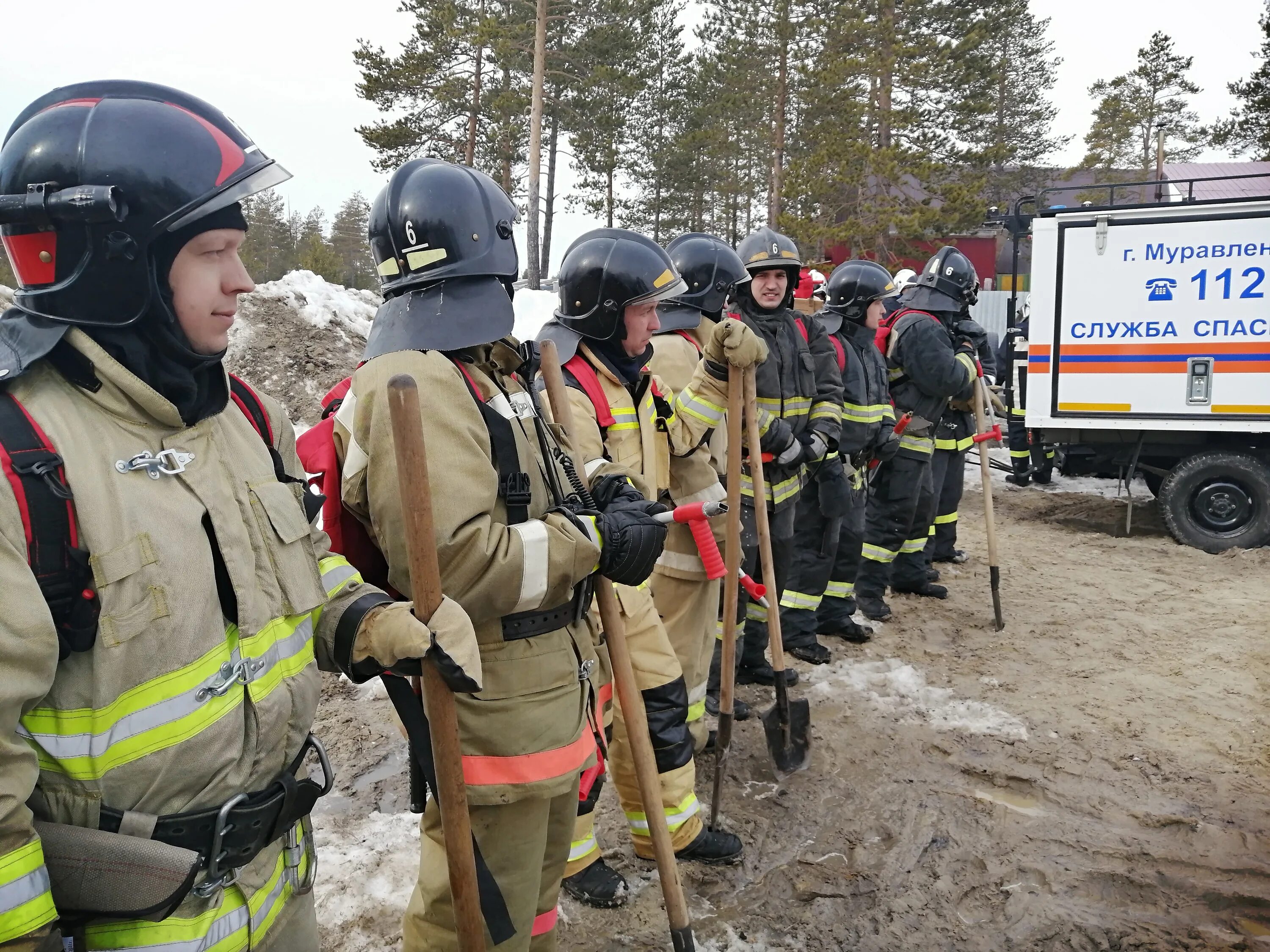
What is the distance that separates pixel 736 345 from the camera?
12.4ft

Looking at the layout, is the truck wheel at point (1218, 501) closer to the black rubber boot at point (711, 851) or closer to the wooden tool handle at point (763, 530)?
the wooden tool handle at point (763, 530)

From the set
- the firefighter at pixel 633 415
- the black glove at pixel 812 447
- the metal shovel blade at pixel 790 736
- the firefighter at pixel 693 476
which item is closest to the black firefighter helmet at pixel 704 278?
the firefighter at pixel 693 476

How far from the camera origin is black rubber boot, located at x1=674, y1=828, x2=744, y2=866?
3.47m

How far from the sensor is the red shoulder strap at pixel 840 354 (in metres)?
5.97

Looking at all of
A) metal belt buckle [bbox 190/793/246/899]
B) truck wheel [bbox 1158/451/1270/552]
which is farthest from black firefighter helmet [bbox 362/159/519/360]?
truck wheel [bbox 1158/451/1270/552]

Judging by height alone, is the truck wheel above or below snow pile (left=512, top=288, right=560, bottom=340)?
below

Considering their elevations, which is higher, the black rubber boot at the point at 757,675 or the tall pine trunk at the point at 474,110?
the tall pine trunk at the point at 474,110

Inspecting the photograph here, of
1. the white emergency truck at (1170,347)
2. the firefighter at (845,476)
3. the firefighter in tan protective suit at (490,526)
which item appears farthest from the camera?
the white emergency truck at (1170,347)

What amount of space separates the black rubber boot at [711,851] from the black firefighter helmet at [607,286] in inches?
78.8

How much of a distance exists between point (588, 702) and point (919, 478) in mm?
4943

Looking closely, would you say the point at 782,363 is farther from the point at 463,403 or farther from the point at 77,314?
the point at 77,314

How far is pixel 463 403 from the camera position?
6.66 ft

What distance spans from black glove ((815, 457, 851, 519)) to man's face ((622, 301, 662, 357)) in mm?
2560

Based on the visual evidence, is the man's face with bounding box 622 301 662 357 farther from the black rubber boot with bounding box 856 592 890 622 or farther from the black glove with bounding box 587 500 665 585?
the black rubber boot with bounding box 856 592 890 622
